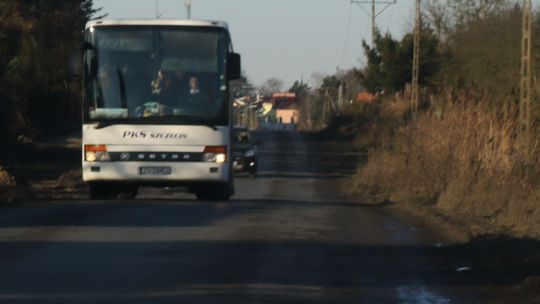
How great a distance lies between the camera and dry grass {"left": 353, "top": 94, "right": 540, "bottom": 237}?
19.2 metres

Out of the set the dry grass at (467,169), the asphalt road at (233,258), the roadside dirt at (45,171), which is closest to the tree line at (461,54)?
the dry grass at (467,169)

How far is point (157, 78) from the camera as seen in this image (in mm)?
21516

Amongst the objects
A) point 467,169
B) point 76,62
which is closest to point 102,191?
point 76,62

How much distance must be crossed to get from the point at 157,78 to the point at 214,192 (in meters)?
3.21

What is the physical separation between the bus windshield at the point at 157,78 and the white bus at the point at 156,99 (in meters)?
0.02

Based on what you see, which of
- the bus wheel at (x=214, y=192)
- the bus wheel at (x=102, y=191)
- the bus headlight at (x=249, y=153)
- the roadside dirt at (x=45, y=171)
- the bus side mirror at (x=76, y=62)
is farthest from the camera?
the bus headlight at (x=249, y=153)

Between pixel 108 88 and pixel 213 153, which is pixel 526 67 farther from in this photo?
pixel 108 88

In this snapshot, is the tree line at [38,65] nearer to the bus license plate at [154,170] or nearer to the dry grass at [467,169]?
the dry grass at [467,169]

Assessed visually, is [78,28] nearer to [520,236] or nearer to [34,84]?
[34,84]

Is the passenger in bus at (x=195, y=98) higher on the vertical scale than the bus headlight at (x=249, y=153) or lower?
higher

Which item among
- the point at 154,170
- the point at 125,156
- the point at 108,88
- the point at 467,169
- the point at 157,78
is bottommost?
the point at 467,169

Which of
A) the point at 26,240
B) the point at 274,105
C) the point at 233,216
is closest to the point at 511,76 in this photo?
the point at 233,216

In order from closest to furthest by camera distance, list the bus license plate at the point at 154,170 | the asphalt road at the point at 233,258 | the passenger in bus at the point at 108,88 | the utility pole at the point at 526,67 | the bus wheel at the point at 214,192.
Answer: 1. the asphalt road at the point at 233,258
2. the passenger in bus at the point at 108,88
3. the bus license plate at the point at 154,170
4. the bus wheel at the point at 214,192
5. the utility pole at the point at 526,67

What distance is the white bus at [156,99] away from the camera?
2147cm
